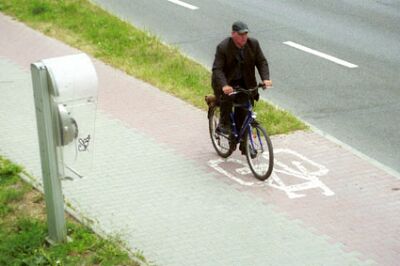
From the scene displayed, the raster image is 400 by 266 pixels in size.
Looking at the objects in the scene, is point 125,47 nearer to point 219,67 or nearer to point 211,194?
point 219,67

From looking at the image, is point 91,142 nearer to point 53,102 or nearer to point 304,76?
point 53,102

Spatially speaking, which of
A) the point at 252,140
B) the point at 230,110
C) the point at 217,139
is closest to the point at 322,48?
the point at 217,139

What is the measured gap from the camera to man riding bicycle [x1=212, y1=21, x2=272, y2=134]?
32.1 ft

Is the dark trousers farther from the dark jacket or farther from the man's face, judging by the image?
the man's face

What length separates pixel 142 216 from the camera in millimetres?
9172

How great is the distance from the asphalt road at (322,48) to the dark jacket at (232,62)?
2.11m

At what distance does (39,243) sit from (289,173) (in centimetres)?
326

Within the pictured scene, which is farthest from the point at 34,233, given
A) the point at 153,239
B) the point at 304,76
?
the point at 304,76

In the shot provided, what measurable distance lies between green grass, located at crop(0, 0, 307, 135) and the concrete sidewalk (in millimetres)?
581

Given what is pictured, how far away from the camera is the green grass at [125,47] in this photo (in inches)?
508

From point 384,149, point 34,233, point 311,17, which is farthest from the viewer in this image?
point 311,17

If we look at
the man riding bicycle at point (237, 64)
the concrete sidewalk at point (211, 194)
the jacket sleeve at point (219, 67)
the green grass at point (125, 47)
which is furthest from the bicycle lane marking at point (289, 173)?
the jacket sleeve at point (219, 67)

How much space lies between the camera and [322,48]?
15859mm

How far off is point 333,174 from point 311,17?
27.4 ft
